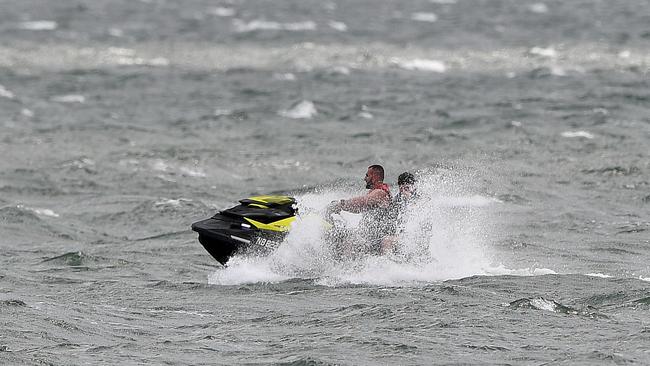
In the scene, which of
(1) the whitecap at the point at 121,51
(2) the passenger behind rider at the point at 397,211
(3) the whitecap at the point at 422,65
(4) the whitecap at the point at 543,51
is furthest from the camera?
(1) the whitecap at the point at 121,51

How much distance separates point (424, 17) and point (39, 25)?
17391mm

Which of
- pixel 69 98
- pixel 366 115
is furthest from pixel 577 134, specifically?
pixel 69 98

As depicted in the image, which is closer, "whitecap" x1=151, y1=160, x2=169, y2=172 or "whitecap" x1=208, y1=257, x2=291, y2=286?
"whitecap" x1=208, y1=257, x2=291, y2=286

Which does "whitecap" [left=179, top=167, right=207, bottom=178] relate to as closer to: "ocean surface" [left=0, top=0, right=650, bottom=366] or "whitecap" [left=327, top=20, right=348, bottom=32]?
"ocean surface" [left=0, top=0, right=650, bottom=366]

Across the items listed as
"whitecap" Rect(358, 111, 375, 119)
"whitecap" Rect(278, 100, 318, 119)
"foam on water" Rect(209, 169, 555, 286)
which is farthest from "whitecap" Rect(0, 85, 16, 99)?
"foam on water" Rect(209, 169, 555, 286)

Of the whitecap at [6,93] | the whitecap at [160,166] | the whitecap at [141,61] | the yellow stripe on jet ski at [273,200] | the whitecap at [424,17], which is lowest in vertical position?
the whitecap at [424,17]

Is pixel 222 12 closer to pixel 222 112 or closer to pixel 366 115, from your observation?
pixel 222 112

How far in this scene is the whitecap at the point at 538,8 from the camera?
61.2 m

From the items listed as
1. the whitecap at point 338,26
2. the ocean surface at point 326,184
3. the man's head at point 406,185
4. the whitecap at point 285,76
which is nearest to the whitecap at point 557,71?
the ocean surface at point 326,184

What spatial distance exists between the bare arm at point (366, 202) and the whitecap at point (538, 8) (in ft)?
150

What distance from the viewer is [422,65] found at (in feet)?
140

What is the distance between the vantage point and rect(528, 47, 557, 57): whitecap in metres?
44.7

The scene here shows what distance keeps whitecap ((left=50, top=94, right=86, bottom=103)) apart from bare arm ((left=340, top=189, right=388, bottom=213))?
22.6 meters

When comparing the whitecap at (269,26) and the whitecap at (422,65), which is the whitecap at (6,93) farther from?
the whitecap at (269,26)
